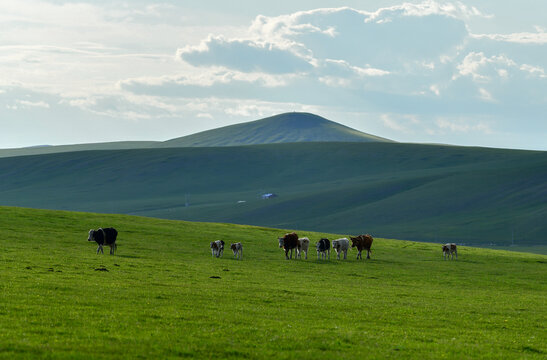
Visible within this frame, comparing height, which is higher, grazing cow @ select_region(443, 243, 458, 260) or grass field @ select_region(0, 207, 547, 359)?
grazing cow @ select_region(443, 243, 458, 260)

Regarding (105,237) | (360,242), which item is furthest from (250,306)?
(360,242)

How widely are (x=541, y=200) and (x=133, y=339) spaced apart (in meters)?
187

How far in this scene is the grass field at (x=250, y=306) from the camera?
17047 mm

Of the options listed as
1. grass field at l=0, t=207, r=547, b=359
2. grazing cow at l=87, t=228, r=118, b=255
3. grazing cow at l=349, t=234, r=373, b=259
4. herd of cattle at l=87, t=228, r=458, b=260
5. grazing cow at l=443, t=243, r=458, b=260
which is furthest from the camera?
grazing cow at l=443, t=243, r=458, b=260

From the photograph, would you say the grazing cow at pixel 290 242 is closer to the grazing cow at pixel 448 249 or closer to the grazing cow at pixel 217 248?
the grazing cow at pixel 217 248

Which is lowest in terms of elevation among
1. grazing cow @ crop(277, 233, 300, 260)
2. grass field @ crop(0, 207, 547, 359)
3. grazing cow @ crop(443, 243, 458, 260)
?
grass field @ crop(0, 207, 547, 359)

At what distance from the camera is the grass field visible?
1705 centimetres

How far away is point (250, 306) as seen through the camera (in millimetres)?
24406

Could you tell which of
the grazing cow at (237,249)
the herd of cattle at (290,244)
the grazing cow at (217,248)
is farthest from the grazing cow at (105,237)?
the grazing cow at (237,249)

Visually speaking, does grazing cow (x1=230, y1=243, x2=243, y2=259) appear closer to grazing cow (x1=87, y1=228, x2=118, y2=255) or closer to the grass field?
the grass field

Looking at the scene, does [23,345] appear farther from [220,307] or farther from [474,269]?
[474,269]

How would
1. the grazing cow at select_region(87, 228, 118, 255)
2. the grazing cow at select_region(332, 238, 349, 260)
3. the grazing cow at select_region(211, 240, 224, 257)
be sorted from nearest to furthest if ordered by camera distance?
1. the grazing cow at select_region(87, 228, 118, 255)
2. the grazing cow at select_region(211, 240, 224, 257)
3. the grazing cow at select_region(332, 238, 349, 260)

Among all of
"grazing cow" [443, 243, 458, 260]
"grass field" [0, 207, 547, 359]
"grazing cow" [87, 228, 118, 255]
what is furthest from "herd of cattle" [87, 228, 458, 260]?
"grazing cow" [443, 243, 458, 260]

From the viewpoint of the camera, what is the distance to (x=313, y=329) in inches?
793
